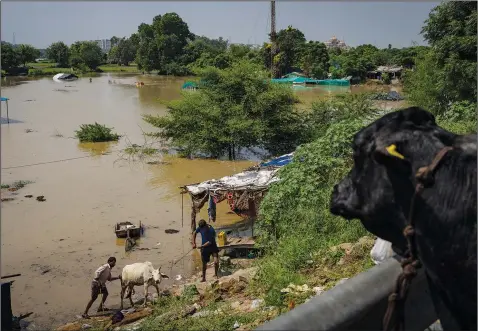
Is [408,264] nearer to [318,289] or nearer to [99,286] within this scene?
[318,289]

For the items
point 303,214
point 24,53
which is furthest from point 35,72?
point 303,214

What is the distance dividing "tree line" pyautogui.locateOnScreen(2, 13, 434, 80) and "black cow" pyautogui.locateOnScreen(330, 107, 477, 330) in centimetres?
4224

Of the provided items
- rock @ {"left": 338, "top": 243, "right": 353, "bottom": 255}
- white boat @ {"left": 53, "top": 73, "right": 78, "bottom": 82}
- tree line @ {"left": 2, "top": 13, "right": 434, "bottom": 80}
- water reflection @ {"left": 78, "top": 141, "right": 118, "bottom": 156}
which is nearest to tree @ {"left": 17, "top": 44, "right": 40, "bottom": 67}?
tree line @ {"left": 2, "top": 13, "right": 434, "bottom": 80}

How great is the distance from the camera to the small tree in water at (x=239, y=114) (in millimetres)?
20547

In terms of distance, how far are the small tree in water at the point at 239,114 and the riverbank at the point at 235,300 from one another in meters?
12.4

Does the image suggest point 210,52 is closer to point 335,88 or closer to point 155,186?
point 335,88

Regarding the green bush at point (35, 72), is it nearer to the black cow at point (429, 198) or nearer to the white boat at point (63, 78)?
the white boat at point (63, 78)

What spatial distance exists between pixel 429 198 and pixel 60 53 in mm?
93560

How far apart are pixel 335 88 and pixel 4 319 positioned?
49326 mm

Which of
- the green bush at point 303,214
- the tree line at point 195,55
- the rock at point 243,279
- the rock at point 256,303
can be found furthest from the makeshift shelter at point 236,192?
the tree line at point 195,55

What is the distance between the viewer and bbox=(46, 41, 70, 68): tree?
284 ft

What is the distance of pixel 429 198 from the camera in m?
1.75

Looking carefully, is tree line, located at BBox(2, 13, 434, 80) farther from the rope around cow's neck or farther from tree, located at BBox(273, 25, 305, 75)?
the rope around cow's neck

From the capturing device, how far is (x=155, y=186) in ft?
59.3
